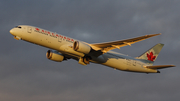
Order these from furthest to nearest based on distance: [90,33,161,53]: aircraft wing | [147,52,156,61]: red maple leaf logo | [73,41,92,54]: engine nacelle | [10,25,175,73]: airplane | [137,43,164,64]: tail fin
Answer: [147,52,156,61]: red maple leaf logo < [137,43,164,64]: tail fin < [10,25,175,73]: airplane < [73,41,92,54]: engine nacelle < [90,33,161,53]: aircraft wing

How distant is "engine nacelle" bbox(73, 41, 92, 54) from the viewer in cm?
3897

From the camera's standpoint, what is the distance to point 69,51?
132 ft

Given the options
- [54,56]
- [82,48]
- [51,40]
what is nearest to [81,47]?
[82,48]

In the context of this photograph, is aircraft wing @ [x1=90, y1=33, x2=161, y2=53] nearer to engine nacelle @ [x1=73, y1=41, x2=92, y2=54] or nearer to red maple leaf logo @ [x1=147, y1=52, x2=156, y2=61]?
engine nacelle @ [x1=73, y1=41, x2=92, y2=54]

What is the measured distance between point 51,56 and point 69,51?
7.95 metres

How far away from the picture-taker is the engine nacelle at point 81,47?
39.0 metres

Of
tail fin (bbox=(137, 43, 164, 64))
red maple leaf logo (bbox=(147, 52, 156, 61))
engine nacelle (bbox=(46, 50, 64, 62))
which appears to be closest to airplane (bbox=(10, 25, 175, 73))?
engine nacelle (bbox=(46, 50, 64, 62))

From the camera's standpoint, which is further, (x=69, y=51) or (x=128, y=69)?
(x=128, y=69)

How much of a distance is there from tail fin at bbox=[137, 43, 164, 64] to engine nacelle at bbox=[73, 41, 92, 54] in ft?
53.0

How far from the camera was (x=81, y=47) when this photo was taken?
128 ft

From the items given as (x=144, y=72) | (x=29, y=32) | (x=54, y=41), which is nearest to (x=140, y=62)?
(x=144, y=72)

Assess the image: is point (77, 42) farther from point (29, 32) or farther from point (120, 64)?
point (120, 64)

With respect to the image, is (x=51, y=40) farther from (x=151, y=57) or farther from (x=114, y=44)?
(x=151, y=57)

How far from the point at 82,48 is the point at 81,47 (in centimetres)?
25
